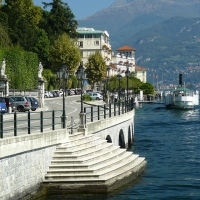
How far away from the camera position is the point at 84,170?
87.8 ft

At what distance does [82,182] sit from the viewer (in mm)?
26516

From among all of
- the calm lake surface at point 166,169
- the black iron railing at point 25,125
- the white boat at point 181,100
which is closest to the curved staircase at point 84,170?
the calm lake surface at point 166,169

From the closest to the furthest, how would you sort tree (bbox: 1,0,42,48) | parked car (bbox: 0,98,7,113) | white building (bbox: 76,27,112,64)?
1. parked car (bbox: 0,98,7,113)
2. tree (bbox: 1,0,42,48)
3. white building (bbox: 76,27,112,64)

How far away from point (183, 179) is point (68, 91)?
85.0 m

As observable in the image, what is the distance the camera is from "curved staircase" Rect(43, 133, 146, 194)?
26406 mm

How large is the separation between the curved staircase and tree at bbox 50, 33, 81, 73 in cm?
8802

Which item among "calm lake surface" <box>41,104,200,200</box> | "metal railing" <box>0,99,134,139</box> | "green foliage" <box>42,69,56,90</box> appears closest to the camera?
"metal railing" <box>0,99,134,139</box>

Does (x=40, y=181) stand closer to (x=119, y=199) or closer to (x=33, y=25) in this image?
(x=119, y=199)

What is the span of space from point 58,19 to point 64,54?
44.9ft

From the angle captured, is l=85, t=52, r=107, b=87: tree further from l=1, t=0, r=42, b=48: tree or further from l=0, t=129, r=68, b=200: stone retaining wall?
l=0, t=129, r=68, b=200: stone retaining wall

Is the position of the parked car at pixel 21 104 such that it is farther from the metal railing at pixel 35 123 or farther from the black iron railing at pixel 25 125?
→ the black iron railing at pixel 25 125

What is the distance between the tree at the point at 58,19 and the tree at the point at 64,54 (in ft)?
29.0

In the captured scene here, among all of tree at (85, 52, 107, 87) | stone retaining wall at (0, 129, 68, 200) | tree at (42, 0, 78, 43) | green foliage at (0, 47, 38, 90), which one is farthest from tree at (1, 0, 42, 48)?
stone retaining wall at (0, 129, 68, 200)

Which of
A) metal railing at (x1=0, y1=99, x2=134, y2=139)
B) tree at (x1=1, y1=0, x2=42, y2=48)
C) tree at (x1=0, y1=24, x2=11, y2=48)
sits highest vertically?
tree at (x1=1, y1=0, x2=42, y2=48)
